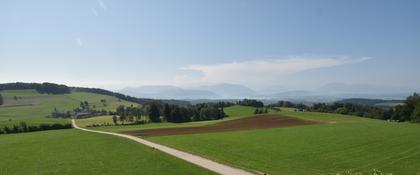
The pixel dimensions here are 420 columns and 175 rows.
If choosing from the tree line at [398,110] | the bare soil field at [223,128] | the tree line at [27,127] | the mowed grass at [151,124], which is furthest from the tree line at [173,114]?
the bare soil field at [223,128]

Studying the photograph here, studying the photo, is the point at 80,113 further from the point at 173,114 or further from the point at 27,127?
the point at 27,127

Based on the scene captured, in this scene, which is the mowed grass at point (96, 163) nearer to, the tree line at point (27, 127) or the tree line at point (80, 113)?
the tree line at point (27, 127)

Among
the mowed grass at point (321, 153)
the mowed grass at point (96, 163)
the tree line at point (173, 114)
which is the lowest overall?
the mowed grass at point (96, 163)

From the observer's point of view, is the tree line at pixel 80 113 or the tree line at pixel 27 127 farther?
the tree line at pixel 80 113

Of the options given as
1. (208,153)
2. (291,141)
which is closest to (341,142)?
(291,141)

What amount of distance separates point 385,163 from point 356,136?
726 inches

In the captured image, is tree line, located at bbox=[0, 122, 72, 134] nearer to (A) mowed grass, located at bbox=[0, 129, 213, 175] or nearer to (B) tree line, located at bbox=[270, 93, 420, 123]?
(A) mowed grass, located at bbox=[0, 129, 213, 175]

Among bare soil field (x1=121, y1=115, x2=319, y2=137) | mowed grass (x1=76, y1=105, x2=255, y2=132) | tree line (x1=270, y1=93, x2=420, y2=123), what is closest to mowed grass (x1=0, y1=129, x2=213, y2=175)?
bare soil field (x1=121, y1=115, x2=319, y2=137)

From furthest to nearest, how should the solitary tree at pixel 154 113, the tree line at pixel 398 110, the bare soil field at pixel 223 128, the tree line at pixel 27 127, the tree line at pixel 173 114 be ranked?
1. the solitary tree at pixel 154 113
2. the tree line at pixel 173 114
3. the tree line at pixel 27 127
4. the tree line at pixel 398 110
5. the bare soil field at pixel 223 128

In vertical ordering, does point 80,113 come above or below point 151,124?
above

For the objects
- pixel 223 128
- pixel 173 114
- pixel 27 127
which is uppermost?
pixel 173 114

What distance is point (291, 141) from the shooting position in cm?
4581

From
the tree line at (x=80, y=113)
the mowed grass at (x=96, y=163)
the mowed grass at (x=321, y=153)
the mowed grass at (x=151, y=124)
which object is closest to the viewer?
the mowed grass at (x=321, y=153)

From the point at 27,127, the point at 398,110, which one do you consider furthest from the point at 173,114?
the point at 398,110
